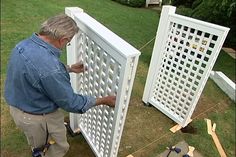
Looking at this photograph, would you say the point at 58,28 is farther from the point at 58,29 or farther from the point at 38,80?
the point at 38,80

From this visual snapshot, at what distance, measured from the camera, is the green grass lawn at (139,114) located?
10.2 ft

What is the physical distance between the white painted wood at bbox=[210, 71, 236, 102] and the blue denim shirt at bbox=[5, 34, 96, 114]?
3.31 metres

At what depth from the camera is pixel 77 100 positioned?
1.94 meters

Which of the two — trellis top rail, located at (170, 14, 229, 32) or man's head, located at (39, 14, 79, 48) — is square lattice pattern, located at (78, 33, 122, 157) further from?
trellis top rail, located at (170, 14, 229, 32)

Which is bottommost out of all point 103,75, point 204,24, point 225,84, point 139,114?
point 139,114

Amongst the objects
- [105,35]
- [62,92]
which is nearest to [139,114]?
[105,35]

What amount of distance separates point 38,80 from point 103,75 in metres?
0.65

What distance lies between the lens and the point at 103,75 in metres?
2.23

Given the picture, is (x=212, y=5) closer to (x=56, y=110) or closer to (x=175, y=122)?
(x=175, y=122)

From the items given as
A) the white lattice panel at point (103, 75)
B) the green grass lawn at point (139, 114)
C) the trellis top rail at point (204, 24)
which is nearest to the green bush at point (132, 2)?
the green grass lawn at point (139, 114)

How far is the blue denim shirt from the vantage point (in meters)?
1.71

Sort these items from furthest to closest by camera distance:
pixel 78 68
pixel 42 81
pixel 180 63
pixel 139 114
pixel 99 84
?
pixel 139 114 → pixel 180 63 → pixel 78 68 → pixel 99 84 → pixel 42 81

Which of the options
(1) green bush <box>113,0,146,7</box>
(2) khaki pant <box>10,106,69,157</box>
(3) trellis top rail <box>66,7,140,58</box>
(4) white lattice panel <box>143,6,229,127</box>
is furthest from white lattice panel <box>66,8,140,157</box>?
(1) green bush <box>113,0,146,7</box>

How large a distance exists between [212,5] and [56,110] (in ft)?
14.2
